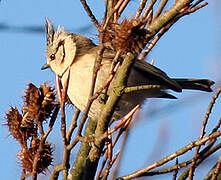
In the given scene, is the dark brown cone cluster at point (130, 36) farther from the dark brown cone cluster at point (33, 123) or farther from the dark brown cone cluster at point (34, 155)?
the dark brown cone cluster at point (34, 155)

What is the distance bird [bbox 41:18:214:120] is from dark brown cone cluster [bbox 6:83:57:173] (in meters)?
1.25

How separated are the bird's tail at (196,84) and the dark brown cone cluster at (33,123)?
241 cm

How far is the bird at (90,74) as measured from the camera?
13.6ft

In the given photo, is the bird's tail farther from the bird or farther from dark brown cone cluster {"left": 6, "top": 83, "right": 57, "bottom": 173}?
dark brown cone cluster {"left": 6, "top": 83, "right": 57, "bottom": 173}

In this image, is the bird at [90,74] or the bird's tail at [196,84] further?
the bird's tail at [196,84]

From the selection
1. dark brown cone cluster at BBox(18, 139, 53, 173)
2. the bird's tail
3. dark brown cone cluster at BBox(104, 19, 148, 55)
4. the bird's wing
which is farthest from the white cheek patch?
dark brown cone cluster at BBox(104, 19, 148, 55)

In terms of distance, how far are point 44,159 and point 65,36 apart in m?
2.52

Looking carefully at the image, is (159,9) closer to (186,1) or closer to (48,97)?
(186,1)

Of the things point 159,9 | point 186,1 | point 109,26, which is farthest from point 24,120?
point 159,9

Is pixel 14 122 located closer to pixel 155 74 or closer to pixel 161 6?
Result: pixel 161 6

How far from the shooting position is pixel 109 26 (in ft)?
7.42

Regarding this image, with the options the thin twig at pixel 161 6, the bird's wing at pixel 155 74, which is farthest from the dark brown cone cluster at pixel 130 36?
the bird's wing at pixel 155 74

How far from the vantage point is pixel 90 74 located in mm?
4191

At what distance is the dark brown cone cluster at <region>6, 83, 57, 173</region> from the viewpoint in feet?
8.21
